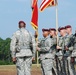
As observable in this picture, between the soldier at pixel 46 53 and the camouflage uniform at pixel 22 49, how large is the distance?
1.07 m

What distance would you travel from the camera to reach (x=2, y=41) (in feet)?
278

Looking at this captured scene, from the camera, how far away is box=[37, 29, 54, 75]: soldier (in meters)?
12.8

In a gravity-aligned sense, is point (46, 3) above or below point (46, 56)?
above

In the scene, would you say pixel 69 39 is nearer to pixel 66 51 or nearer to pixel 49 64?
pixel 66 51

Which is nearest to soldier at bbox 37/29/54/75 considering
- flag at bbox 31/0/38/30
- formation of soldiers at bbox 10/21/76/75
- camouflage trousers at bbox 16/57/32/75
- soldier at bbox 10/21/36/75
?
formation of soldiers at bbox 10/21/76/75

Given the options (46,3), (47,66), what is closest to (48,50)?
(47,66)

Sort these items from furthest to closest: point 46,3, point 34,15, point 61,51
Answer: point 34,15, point 46,3, point 61,51

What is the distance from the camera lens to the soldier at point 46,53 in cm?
1278

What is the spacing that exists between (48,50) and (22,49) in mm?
1299

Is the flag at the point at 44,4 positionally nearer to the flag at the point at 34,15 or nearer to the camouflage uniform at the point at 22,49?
the flag at the point at 34,15

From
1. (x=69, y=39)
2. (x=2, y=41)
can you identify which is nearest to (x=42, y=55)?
(x=69, y=39)

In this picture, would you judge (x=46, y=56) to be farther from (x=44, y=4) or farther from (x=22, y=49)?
(x=44, y=4)

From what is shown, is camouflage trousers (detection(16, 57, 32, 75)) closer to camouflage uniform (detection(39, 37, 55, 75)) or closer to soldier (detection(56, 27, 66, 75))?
camouflage uniform (detection(39, 37, 55, 75))

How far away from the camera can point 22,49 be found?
1174 centimetres
